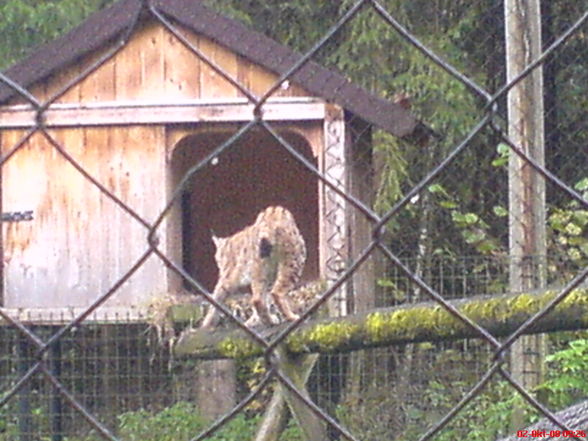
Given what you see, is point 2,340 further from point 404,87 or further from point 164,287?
point 404,87

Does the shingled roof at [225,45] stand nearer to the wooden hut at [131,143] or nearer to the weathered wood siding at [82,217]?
the wooden hut at [131,143]

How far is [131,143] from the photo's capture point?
4246mm

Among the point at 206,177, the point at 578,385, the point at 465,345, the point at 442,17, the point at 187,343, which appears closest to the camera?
the point at 187,343

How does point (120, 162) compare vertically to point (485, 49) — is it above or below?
below

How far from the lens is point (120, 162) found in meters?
4.22

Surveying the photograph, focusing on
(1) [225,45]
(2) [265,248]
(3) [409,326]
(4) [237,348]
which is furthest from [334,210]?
(3) [409,326]

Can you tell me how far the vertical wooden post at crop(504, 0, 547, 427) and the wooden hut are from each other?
522 mm

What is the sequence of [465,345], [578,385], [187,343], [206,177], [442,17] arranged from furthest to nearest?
[442,17]
[206,177]
[465,345]
[578,385]
[187,343]

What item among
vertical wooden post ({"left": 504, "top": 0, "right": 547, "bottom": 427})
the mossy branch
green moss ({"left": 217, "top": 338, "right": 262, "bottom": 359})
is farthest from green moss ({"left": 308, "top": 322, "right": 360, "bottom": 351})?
vertical wooden post ({"left": 504, "top": 0, "right": 547, "bottom": 427})

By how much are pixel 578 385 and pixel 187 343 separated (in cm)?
137

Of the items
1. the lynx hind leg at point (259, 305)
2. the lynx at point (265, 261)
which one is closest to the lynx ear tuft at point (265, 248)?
the lynx at point (265, 261)

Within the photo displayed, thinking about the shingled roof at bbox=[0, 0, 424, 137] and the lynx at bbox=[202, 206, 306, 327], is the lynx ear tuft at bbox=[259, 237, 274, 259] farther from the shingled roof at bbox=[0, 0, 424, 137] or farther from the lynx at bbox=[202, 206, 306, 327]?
the shingled roof at bbox=[0, 0, 424, 137]

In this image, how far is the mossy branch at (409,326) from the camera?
309cm

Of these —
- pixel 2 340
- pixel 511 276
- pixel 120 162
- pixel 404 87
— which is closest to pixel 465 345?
pixel 511 276
